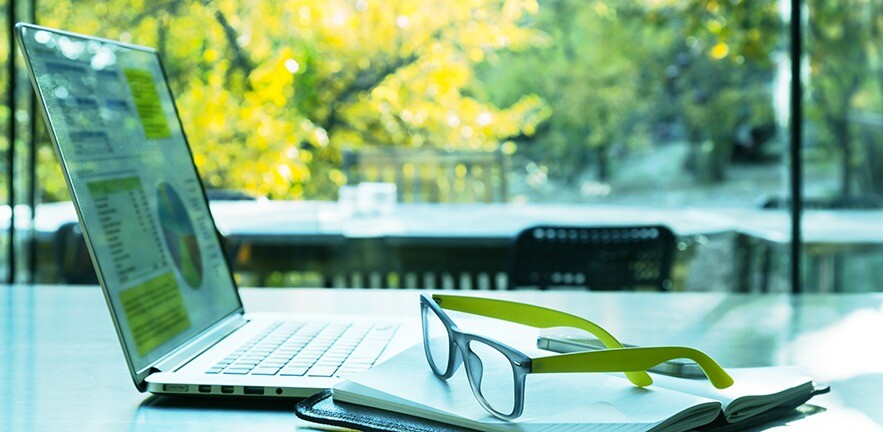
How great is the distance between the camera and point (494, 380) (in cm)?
63

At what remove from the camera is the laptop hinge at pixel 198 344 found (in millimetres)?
724

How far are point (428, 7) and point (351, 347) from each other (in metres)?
3.87

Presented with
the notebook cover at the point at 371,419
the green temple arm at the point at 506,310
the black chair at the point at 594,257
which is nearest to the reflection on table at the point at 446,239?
the black chair at the point at 594,257

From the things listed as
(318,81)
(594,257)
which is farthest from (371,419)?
(318,81)

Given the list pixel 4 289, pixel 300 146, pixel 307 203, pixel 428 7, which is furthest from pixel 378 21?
pixel 4 289

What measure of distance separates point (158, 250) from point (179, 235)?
0.16 feet

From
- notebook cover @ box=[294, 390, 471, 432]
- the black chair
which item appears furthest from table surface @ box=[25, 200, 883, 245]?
notebook cover @ box=[294, 390, 471, 432]

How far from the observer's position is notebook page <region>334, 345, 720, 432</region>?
0.57 m

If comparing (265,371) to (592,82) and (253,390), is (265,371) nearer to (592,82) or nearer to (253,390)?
(253,390)

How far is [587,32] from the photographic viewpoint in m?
4.08

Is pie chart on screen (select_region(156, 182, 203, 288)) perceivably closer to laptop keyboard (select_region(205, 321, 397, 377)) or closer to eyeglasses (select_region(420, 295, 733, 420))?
laptop keyboard (select_region(205, 321, 397, 377))

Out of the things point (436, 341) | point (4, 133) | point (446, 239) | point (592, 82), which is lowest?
point (446, 239)

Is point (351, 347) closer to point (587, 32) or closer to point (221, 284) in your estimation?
point (221, 284)

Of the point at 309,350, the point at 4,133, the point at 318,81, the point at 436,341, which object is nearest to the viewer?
the point at 436,341
